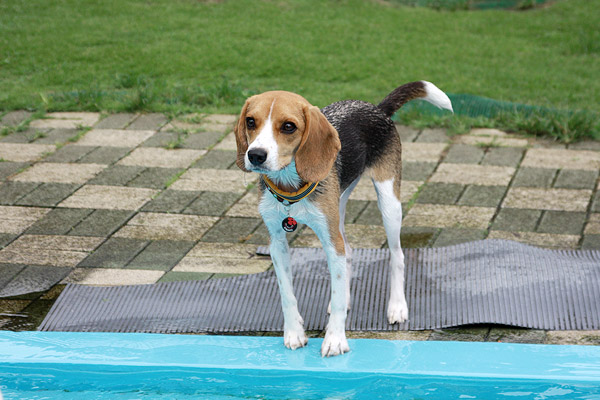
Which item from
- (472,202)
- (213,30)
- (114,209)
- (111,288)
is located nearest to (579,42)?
(213,30)

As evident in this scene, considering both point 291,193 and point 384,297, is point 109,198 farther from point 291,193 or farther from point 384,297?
point 291,193

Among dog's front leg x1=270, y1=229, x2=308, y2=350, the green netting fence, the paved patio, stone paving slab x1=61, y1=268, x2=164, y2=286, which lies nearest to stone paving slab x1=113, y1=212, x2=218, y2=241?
the paved patio

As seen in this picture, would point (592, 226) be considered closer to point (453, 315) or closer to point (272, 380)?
point (453, 315)

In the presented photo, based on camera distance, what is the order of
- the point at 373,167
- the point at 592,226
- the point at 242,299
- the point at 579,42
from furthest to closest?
the point at 579,42 < the point at 592,226 < the point at 242,299 < the point at 373,167

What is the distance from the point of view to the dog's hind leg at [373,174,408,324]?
4227 mm

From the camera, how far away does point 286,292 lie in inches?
157

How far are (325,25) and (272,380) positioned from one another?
950 cm

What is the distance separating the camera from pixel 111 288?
15.8ft

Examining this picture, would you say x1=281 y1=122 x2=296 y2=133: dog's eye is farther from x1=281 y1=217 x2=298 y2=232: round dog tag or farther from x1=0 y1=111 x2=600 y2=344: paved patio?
x1=0 y1=111 x2=600 y2=344: paved patio

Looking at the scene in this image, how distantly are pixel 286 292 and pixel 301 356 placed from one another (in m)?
0.33

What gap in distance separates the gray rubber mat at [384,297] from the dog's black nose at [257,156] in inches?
53.6

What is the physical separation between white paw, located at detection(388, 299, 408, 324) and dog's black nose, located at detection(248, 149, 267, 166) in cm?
147

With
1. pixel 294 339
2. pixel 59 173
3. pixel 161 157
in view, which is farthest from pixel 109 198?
pixel 294 339

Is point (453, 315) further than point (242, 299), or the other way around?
point (242, 299)
